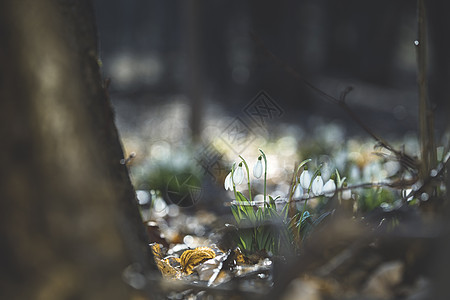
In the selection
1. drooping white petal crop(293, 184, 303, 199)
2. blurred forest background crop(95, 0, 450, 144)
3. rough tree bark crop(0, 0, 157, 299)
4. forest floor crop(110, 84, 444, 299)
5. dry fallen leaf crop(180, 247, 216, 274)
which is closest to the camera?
rough tree bark crop(0, 0, 157, 299)

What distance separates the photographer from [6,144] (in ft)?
2.91

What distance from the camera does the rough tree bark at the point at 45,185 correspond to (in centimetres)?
88

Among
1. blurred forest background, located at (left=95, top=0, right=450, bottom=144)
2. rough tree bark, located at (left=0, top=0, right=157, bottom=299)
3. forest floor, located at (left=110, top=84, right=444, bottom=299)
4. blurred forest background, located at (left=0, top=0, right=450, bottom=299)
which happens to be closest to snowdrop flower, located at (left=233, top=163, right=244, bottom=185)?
forest floor, located at (left=110, top=84, right=444, bottom=299)

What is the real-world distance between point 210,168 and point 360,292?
3191 mm

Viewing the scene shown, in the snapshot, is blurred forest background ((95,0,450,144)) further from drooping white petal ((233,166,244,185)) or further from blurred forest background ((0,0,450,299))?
drooping white petal ((233,166,244,185))

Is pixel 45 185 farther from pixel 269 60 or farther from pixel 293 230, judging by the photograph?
pixel 269 60

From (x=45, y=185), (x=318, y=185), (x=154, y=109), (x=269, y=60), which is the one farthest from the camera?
(x=154, y=109)

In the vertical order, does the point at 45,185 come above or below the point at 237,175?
above

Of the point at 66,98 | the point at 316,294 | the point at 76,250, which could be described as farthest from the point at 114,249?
the point at 316,294

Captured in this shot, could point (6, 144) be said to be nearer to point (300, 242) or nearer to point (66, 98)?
point (66, 98)

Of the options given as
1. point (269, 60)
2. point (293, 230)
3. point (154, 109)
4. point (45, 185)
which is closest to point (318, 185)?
point (293, 230)

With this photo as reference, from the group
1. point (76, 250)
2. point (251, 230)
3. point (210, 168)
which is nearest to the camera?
point (76, 250)

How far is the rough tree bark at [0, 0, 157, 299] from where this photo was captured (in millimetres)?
875

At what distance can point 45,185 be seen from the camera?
883 mm
